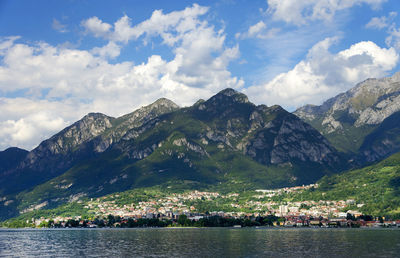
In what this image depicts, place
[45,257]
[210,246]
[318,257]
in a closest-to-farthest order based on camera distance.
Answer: [318,257]
[45,257]
[210,246]

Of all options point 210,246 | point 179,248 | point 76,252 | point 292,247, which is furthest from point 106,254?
point 292,247

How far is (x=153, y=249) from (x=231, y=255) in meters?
22.3

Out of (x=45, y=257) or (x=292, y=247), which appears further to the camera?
(x=292, y=247)

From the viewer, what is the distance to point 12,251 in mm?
110812

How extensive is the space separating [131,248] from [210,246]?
64.2 feet

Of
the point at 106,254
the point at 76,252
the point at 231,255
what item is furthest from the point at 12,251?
the point at 231,255

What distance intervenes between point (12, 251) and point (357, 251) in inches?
3216

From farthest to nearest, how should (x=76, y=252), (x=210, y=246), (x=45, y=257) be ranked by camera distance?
1. (x=210, y=246)
2. (x=76, y=252)
3. (x=45, y=257)

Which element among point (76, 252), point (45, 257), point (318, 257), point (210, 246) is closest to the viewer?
point (318, 257)

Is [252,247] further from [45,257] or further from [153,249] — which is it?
[45,257]

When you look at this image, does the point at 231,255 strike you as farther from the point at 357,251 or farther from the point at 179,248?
the point at 357,251

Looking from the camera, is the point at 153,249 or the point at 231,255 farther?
the point at 153,249

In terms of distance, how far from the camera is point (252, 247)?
108562mm

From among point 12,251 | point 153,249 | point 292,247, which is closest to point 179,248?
point 153,249
